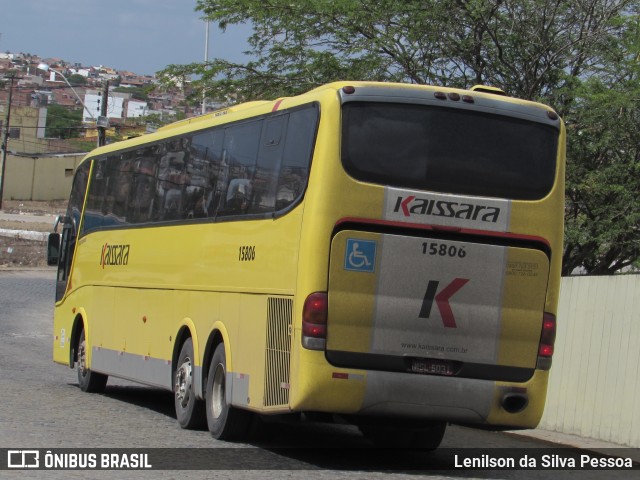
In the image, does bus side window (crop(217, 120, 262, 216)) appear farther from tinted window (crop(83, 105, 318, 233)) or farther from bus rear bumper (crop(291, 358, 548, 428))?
bus rear bumper (crop(291, 358, 548, 428))

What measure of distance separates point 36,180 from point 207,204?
79.7 m

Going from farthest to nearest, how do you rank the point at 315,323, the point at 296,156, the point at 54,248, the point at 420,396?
the point at 54,248 → the point at 296,156 → the point at 420,396 → the point at 315,323

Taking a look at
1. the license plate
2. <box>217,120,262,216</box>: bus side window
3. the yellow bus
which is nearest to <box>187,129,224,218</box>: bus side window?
<box>217,120,262,216</box>: bus side window

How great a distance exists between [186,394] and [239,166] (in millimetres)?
2813

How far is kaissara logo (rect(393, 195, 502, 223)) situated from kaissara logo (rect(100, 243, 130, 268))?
6.53 meters

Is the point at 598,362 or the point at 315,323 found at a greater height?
the point at 315,323

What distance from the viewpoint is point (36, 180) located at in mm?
90188

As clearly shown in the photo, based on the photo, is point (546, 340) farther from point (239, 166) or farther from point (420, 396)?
point (239, 166)

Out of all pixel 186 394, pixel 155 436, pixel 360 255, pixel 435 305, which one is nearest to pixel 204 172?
pixel 186 394

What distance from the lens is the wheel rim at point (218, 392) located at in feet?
41.0

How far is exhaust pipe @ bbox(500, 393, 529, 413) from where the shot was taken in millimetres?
10883

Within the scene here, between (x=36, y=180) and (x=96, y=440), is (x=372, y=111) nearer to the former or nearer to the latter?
(x=96, y=440)

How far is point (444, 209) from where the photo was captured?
35.1 ft

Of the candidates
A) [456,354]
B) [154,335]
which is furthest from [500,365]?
[154,335]
